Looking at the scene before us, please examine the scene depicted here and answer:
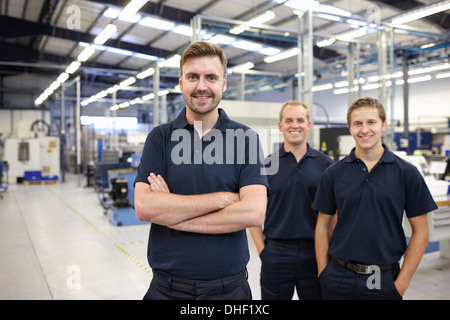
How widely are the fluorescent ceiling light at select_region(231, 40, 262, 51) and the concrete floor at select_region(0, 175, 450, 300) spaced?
7.75 m

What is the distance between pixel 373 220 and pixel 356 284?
349mm

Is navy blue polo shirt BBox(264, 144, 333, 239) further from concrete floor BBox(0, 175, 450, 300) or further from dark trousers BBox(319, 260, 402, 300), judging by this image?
concrete floor BBox(0, 175, 450, 300)

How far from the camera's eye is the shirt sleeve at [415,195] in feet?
6.11

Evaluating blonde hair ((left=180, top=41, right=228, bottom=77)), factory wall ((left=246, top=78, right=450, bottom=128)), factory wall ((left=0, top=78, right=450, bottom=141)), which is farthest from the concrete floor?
factory wall ((left=246, top=78, right=450, bottom=128))

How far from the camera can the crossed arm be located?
1.49m

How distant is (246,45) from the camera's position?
12969 millimetres

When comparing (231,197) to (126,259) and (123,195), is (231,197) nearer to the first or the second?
(126,259)

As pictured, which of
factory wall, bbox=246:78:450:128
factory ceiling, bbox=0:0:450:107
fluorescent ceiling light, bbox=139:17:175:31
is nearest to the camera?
factory ceiling, bbox=0:0:450:107

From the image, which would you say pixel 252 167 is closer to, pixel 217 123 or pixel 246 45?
pixel 217 123

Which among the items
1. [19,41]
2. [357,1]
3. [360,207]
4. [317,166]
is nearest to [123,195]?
[317,166]

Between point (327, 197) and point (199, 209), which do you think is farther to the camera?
point (327, 197)

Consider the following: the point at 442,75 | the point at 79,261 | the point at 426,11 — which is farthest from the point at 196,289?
the point at 442,75

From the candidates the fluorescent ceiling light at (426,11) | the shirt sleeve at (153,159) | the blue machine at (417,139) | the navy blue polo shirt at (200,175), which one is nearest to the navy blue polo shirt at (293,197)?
the navy blue polo shirt at (200,175)
